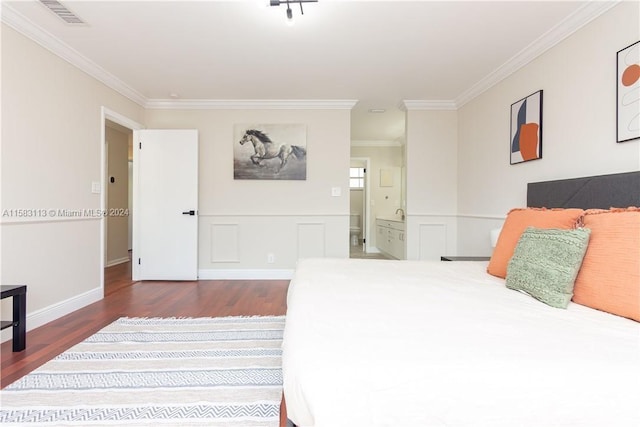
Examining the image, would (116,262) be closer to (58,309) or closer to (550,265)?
(58,309)

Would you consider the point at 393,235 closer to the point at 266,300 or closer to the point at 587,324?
the point at 266,300

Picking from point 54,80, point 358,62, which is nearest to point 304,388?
point 358,62

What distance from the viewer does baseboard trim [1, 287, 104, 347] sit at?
7.53 ft

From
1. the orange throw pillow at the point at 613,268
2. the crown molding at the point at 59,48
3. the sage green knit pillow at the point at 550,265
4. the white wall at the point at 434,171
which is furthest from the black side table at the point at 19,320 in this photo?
the white wall at the point at 434,171

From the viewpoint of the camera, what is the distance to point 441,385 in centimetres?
69

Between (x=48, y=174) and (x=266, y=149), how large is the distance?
7.34 ft

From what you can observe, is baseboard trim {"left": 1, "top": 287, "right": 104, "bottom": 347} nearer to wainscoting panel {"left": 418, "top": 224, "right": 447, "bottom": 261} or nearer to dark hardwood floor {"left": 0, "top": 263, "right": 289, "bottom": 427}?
dark hardwood floor {"left": 0, "top": 263, "right": 289, "bottom": 427}

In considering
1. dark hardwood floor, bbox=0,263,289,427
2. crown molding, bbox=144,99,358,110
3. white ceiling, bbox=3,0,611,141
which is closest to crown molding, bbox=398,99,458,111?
white ceiling, bbox=3,0,611,141

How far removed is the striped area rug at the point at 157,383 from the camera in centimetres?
133

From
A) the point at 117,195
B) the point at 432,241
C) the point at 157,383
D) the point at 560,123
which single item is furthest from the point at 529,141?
the point at 117,195

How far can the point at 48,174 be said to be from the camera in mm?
2477

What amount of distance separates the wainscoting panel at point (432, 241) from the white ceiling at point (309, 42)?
1712 mm

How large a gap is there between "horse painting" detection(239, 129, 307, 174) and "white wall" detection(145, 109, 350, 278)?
0.46ft

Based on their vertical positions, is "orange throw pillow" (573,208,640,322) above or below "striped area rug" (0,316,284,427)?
above
